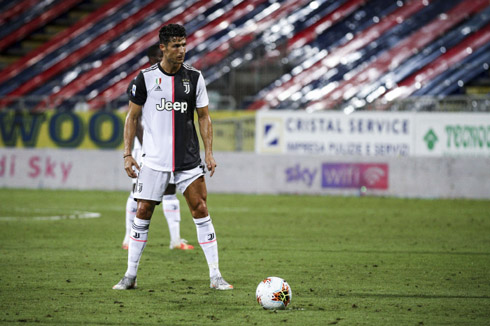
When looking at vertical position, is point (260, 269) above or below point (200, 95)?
below

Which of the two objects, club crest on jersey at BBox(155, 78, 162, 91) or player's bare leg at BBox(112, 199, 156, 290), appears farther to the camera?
player's bare leg at BBox(112, 199, 156, 290)

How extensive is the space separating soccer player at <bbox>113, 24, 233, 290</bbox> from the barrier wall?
1226 cm

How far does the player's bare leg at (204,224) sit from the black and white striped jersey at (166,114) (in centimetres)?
19

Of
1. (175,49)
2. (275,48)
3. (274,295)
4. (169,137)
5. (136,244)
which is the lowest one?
(274,295)

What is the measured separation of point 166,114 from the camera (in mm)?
A: 6621

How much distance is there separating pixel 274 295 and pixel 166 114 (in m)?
1.76

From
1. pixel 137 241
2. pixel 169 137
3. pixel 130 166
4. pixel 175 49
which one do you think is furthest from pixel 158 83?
pixel 137 241

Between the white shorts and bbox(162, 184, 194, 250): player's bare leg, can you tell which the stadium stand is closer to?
bbox(162, 184, 194, 250): player's bare leg

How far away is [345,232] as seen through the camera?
1177cm

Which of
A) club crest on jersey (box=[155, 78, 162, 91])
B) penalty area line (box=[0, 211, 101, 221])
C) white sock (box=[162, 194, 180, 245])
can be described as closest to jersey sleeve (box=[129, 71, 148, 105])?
club crest on jersey (box=[155, 78, 162, 91])

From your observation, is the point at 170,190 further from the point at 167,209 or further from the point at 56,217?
the point at 56,217

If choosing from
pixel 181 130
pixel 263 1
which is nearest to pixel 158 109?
pixel 181 130

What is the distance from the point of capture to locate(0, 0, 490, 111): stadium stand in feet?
87.4

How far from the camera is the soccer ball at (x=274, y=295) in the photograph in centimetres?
587
